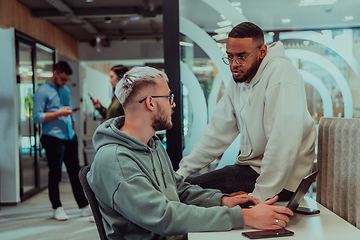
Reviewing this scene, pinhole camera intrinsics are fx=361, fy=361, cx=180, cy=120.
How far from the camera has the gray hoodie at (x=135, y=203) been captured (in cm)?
113

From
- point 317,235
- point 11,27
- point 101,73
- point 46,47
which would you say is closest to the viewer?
point 317,235

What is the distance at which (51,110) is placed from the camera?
4.10m

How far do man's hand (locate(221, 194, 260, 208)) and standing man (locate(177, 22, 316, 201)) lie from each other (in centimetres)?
15

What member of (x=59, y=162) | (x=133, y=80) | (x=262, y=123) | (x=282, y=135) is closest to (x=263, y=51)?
(x=262, y=123)

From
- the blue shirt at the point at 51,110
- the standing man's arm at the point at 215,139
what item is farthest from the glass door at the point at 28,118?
the standing man's arm at the point at 215,139

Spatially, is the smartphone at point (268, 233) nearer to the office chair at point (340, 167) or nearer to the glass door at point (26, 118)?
the office chair at point (340, 167)

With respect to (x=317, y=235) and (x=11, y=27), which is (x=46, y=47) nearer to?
(x=11, y=27)

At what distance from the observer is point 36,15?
5.71 m

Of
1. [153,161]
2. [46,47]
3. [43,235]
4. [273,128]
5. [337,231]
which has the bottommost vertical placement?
[43,235]

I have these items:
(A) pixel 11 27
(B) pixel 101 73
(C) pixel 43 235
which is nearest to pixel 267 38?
(C) pixel 43 235

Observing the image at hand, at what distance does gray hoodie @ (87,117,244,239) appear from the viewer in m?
1.13

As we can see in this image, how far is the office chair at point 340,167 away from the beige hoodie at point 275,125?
0.23 ft

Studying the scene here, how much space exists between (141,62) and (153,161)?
24.6 ft

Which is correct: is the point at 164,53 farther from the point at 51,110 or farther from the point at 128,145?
the point at 51,110
